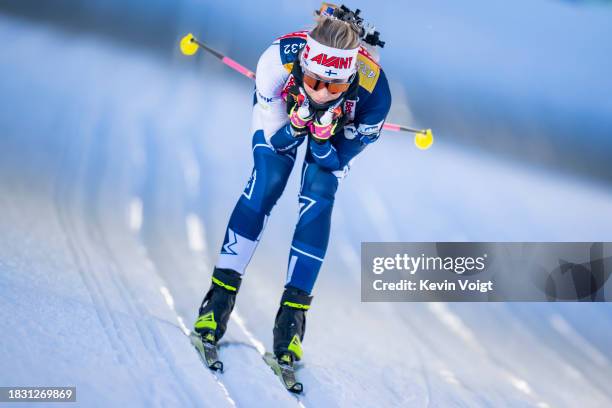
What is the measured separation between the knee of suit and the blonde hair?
0.50 metres

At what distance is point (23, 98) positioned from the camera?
5520 mm

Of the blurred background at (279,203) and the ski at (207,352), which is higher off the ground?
the blurred background at (279,203)

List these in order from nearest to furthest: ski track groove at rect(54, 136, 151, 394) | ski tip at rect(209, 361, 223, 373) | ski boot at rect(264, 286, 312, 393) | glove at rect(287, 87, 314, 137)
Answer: ski track groove at rect(54, 136, 151, 394) → ski tip at rect(209, 361, 223, 373) → glove at rect(287, 87, 314, 137) → ski boot at rect(264, 286, 312, 393)

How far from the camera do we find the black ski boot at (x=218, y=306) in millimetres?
2854

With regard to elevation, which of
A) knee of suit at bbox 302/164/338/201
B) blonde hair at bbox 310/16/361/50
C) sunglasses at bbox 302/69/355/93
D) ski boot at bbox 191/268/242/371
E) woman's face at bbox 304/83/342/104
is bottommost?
ski boot at bbox 191/268/242/371

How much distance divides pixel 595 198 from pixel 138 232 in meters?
3.79

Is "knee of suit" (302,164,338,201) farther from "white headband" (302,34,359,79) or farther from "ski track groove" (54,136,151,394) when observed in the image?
"ski track groove" (54,136,151,394)

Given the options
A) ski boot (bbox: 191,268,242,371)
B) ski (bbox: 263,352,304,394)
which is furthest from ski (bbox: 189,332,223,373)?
ski (bbox: 263,352,304,394)

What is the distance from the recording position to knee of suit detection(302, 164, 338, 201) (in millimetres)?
2934

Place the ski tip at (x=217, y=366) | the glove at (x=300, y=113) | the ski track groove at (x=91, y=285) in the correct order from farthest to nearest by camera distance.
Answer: the glove at (x=300, y=113)
the ski tip at (x=217, y=366)
the ski track groove at (x=91, y=285)

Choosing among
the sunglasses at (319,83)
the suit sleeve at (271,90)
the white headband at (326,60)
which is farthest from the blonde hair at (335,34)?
the suit sleeve at (271,90)

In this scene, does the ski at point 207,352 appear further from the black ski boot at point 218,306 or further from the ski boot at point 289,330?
the ski boot at point 289,330

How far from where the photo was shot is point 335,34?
9.09 feet

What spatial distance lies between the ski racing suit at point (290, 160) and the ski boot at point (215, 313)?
0.05 m
